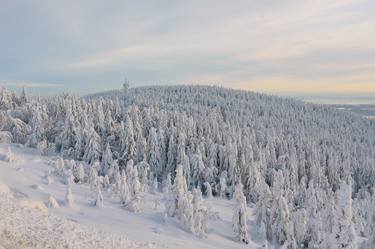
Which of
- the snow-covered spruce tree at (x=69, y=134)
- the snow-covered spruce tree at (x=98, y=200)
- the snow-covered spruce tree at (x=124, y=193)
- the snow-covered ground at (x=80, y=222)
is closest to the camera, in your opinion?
the snow-covered ground at (x=80, y=222)

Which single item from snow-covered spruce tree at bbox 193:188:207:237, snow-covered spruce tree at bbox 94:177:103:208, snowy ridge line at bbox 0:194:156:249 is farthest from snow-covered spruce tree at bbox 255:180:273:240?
snowy ridge line at bbox 0:194:156:249

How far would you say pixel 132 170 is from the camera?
147 feet

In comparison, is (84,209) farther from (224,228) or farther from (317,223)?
(317,223)

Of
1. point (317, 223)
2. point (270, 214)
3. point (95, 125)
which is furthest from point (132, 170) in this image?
point (95, 125)

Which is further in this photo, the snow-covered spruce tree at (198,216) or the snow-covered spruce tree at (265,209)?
the snow-covered spruce tree at (265,209)

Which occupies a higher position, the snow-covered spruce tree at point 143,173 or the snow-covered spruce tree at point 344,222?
the snow-covered spruce tree at point 344,222

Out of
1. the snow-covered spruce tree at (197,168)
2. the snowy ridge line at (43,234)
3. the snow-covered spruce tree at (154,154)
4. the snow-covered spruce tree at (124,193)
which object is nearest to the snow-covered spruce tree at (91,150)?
the snow-covered spruce tree at (154,154)

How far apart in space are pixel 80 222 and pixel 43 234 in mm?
9989

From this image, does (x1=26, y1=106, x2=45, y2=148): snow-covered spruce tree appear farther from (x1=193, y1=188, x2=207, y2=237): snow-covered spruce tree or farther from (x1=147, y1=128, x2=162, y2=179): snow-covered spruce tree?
(x1=193, y1=188, x2=207, y2=237): snow-covered spruce tree

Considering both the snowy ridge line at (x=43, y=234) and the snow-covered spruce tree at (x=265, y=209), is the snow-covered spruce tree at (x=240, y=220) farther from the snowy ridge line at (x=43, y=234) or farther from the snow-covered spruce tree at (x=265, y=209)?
the snowy ridge line at (x=43, y=234)

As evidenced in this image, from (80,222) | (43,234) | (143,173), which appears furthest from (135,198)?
(143,173)

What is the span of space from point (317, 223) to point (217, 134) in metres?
46.4

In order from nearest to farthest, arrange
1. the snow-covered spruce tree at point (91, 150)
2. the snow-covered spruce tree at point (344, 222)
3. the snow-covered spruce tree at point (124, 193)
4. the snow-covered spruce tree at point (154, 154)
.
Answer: the snow-covered spruce tree at point (344, 222)
the snow-covered spruce tree at point (124, 193)
the snow-covered spruce tree at point (91, 150)
the snow-covered spruce tree at point (154, 154)

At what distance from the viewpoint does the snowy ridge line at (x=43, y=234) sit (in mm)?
17281
